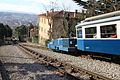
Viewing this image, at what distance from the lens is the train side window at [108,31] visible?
16513 mm

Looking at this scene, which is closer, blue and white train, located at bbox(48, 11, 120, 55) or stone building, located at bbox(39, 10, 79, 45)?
blue and white train, located at bbox(48, 11, 120, 55)

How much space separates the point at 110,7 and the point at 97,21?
64.6ft

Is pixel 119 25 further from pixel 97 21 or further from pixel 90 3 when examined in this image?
pixel 90 3

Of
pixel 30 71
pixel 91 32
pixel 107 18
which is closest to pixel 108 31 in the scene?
pixel 107 18

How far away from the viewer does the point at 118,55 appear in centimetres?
1677

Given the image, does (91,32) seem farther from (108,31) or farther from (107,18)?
(108,31)

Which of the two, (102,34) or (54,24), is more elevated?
(54,24)

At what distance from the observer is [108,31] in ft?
56.5

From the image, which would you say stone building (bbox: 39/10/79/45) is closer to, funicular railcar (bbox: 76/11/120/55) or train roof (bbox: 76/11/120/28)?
funicular railcar (bbox: 76/11/120/55)

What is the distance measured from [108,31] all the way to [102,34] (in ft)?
3.00

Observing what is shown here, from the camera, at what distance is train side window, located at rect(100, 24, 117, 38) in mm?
16513

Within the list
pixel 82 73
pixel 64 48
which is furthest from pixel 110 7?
pixel 82 73

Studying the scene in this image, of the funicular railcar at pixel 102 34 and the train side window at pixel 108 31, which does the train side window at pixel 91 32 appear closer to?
the funicular railcar at pixel 102 34

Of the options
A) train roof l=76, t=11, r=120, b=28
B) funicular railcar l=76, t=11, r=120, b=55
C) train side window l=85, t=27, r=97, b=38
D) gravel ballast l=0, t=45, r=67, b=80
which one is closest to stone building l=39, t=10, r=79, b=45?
funicular railcar l=76, t=11, r=120, b=55
